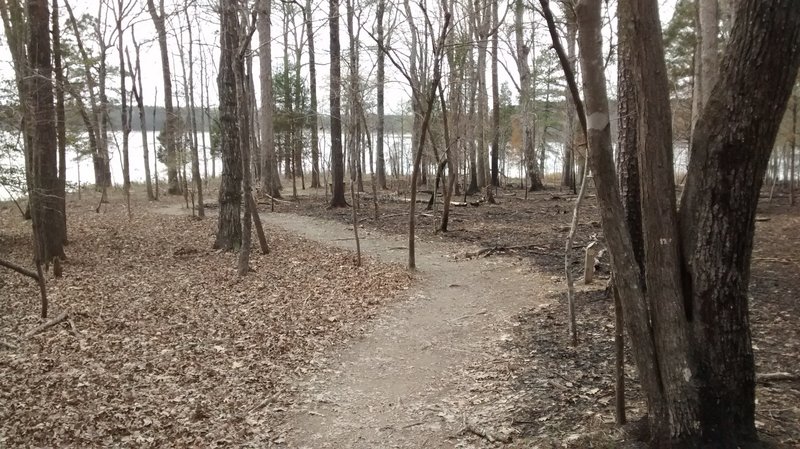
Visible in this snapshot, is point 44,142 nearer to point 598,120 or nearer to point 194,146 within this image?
point 194,146

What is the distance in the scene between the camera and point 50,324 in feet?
22.5

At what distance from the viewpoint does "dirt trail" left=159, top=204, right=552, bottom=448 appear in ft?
14.7

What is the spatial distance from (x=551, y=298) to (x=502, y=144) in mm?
28499

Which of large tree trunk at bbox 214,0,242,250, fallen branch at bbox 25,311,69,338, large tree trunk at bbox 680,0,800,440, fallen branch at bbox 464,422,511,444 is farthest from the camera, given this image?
large tree trunk at bbox 214,0,242,250

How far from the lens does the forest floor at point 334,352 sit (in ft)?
14.4

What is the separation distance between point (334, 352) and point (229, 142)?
677cm

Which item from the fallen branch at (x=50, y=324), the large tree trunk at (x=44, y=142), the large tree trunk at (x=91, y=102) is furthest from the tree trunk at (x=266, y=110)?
the fallen branch at (x=50, y=324)

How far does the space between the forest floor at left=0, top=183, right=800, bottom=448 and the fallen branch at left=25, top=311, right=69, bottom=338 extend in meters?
0.11

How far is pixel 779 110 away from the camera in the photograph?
2.76m

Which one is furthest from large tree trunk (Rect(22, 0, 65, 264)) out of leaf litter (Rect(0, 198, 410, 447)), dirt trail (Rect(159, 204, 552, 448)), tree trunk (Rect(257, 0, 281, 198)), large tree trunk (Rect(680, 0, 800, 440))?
large tree trunk (Rect(680, 0, 800, 440))

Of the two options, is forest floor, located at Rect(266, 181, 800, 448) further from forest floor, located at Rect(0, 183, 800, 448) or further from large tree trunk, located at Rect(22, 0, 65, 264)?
large tree trunk, located at Rect(22, 0, 65, 264)

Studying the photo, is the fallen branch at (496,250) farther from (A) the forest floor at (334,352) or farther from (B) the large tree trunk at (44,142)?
(B) the large tree trunk at (44,142)

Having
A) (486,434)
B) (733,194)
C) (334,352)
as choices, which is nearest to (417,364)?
(334,352)

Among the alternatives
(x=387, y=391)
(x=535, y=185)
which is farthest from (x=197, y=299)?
(x=535, y=185)
